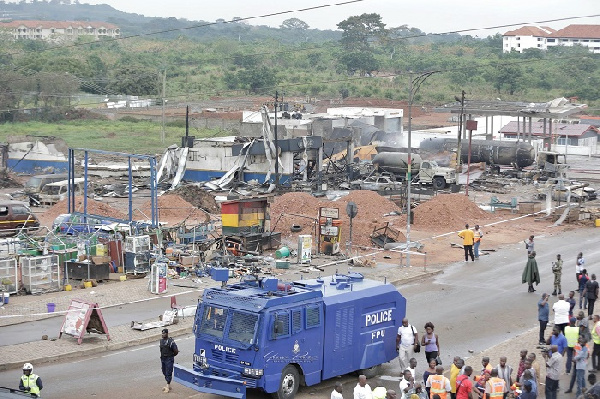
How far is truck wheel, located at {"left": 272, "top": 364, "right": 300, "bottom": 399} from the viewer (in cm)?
1750

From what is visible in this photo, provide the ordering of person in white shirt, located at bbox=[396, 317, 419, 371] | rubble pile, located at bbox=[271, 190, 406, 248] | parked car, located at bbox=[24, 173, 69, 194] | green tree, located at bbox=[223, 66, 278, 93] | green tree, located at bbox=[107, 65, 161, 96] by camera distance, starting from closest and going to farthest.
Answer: person in white shirt, located at bbox=[396, 317, 419, 371], rubble pile, located at bbox=[271, 190, 406, 248], parked car, located at bbox=[24, 173, 69, 194], green tree, located at bbox=[107, 65, 161, 96], green tree, located at bbox=[223, 66, 278, 93]

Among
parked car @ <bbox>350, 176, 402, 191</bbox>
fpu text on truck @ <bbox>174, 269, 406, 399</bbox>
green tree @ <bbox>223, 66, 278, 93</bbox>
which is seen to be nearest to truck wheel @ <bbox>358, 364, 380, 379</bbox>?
fpu text on truck @ <bbox>174, 269, 406, 399</bbox>

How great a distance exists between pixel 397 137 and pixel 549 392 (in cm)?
5556

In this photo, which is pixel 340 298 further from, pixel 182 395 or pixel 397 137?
pixel 397 137

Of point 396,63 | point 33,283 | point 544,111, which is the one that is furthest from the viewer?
point 396,63

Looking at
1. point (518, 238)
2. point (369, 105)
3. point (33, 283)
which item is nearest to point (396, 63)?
point (369, 105)

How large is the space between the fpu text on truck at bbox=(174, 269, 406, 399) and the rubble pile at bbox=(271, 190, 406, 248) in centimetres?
1713

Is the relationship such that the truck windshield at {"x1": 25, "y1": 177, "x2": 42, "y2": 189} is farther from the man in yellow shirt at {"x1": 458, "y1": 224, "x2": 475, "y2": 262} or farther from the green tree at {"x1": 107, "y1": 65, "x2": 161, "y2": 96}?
the green tree at {"x1": 107, "y1": 65, "x2": 161, "y2": 96}

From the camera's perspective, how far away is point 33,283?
27.5 m

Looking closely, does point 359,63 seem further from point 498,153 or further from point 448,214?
point 448,214

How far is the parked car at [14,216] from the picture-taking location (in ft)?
126

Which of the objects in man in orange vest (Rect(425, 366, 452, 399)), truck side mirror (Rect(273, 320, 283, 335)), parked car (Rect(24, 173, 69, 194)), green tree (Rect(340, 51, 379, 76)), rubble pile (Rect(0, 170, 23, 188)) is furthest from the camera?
green tree (Rect(340, 51, 379, 76))

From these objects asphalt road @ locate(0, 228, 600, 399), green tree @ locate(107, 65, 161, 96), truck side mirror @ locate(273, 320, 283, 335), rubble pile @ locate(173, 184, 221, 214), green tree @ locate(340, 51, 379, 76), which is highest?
green tree @ locate(340, 51, 379, 76)

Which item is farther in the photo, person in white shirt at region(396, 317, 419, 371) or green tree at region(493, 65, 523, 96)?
green tree at region(493, 65, 523, 96)
